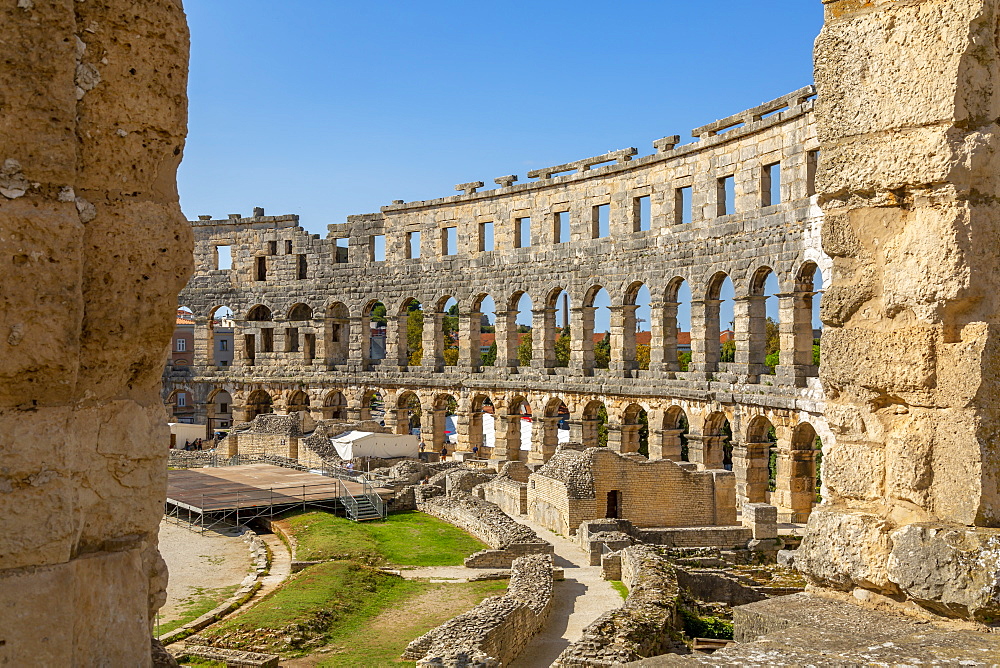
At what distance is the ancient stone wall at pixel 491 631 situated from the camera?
10258 millimetres

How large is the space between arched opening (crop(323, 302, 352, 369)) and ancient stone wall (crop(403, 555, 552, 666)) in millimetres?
23743

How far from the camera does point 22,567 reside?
2.57 metres

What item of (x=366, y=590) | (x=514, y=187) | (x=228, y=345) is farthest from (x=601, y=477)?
(x=228, y=345)

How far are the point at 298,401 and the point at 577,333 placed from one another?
1359 cm

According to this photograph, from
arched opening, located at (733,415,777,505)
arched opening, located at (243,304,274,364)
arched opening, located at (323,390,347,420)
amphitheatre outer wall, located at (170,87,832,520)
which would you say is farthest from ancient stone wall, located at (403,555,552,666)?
arched opening, located at (243,304,274,364)

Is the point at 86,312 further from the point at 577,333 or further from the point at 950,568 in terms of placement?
the point at 577,333

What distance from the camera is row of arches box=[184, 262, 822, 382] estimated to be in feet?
72.9

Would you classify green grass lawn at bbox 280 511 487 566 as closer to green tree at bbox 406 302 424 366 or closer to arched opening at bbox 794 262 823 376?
arched opening at bbox 794 262 823 376

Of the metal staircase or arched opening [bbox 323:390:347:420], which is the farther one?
arched opening [bbox 323:390:347:420]

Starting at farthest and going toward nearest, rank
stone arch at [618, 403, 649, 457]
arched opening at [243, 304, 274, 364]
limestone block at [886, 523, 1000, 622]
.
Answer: arched opening at [243, 304, 274, 364] → stone arch at [618, 403, 649, 457] → limestone block at [886, 523, 1000, 622]

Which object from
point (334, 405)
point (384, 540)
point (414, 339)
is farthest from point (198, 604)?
point (414, 339)

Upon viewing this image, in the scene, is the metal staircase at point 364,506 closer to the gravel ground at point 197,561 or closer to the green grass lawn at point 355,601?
the green grass lawn at point 355,601

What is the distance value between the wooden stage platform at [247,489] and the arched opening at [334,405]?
8.15 meters

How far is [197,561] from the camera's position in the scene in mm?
17734
